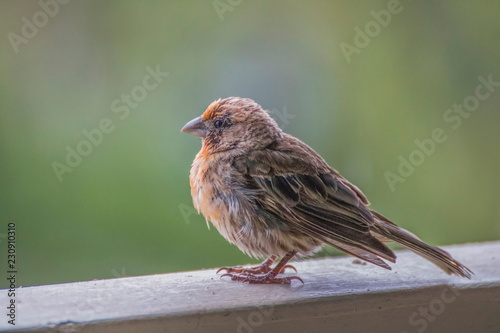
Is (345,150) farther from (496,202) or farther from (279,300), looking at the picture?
(279,300)

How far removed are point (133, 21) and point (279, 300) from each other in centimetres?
212

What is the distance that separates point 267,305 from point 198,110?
176 cm

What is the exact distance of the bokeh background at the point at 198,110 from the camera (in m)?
3.69

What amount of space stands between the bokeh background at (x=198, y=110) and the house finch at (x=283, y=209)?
2.05 ft

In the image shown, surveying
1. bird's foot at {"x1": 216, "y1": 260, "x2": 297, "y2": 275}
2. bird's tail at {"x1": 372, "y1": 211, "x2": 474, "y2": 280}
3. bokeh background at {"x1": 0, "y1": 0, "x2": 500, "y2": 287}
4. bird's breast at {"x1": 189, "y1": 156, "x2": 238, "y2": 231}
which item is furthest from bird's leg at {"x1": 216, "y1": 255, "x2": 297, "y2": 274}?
bokeh background at {"x1": 0, "y1": 0, "x2": 500, "y2": 287}

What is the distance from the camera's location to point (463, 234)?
14.1ft

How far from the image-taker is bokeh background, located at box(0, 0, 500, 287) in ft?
12.1

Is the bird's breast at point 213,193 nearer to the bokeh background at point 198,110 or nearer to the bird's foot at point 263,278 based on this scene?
the bird's foot at point 263,278

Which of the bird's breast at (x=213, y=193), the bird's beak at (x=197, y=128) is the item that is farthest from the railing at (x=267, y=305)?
the bird's beak at (x=197, y=128)

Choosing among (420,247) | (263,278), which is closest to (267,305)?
(263,278)

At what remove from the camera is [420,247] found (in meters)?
2.94

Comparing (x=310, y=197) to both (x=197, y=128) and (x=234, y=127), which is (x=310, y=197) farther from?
(x=197, y=128)

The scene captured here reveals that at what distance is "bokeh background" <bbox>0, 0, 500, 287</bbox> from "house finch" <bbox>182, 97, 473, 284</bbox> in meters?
0.62

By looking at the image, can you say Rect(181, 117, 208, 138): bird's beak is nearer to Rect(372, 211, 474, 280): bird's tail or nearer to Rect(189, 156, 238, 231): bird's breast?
Rect(189, 156, 238, 231): bird's breast
